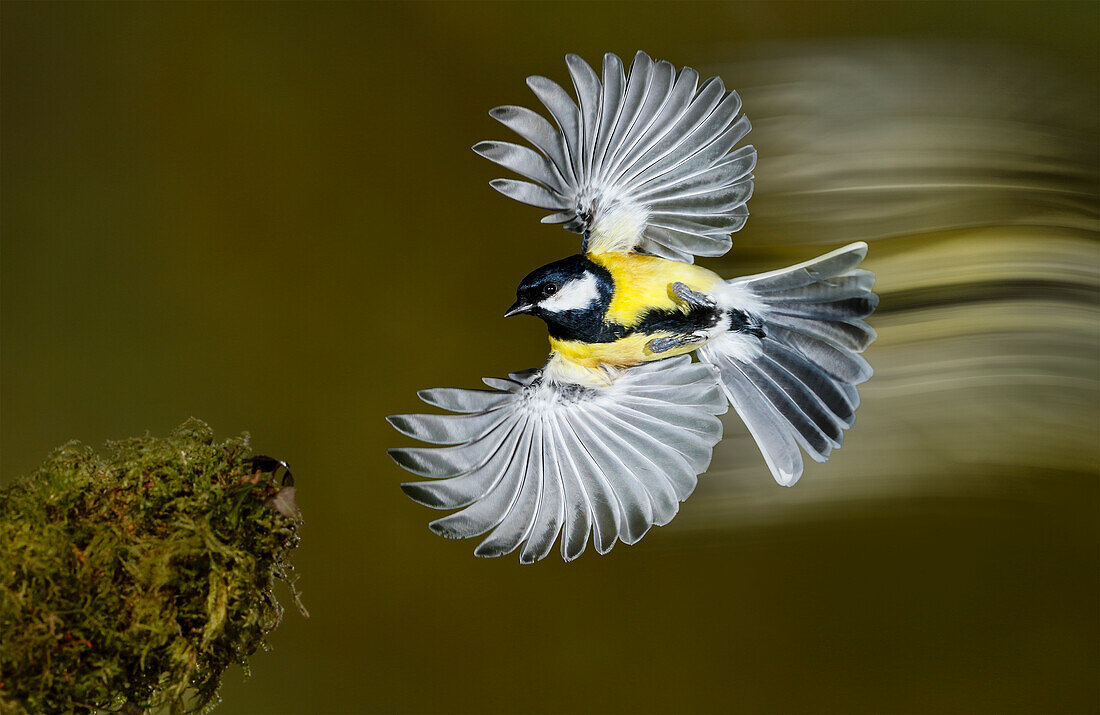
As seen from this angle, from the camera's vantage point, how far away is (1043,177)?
0.81m

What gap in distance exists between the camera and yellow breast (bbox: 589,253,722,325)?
641 millimetres

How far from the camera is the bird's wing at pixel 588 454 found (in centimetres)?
61

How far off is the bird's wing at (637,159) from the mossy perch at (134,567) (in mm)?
303

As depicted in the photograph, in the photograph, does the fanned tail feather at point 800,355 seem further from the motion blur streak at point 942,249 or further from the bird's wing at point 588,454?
the motion blur streak at point 942,249

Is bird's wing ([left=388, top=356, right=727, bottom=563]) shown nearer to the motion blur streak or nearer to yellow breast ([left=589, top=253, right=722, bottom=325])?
yellow breast ([left=589, top=253, right=722, bottom=325])

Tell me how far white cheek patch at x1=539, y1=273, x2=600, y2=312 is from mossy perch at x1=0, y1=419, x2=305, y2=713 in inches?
9.9

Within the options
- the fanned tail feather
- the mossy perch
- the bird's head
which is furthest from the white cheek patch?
the mossy perch

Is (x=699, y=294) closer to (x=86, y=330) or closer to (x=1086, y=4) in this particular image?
(x=1086, y=4)

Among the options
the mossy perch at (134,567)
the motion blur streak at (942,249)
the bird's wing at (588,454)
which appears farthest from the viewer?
the motion blur streak at (942,249)

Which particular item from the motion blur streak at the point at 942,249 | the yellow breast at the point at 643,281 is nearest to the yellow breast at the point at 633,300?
the yellow breast at the point at 643,281

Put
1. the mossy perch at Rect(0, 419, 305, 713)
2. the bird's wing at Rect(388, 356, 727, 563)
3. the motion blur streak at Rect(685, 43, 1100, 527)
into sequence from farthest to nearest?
the motion blur streak at Rect(685, 43, 1100, 527) < the bird's wing at Rect(388, 356, 727, 563) < the mossy perch at Rect(0, 419, 305, 713)

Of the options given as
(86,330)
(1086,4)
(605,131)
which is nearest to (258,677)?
(86,330)

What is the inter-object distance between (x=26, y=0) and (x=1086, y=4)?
131 centimetres

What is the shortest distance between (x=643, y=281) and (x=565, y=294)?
68mm
